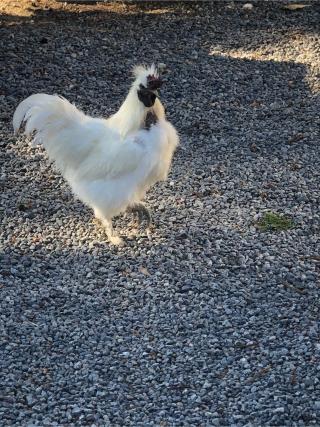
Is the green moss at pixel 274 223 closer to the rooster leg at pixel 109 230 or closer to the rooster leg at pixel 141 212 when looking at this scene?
the rooster leg at pixel 141 212

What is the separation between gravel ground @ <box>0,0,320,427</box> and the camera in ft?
13.2

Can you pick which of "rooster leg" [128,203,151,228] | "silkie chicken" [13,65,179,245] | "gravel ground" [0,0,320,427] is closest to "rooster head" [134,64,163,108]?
"silkie chicken" [13,65,179,245]

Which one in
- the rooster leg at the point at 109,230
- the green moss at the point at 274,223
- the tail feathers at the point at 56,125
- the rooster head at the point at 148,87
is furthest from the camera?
the green moss at the point at 274,223

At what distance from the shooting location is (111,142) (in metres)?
5.14

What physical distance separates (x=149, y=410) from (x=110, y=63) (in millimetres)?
5391

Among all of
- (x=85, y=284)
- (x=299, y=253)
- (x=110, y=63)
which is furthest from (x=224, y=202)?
(x=110, y=63)

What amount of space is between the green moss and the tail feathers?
1539 millimetres

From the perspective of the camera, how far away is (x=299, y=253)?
5258mm

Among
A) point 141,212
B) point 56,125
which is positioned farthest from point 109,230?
point 56,125

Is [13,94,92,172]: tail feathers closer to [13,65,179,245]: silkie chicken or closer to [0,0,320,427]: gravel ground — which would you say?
[13,65,179,245]: silkie chicken

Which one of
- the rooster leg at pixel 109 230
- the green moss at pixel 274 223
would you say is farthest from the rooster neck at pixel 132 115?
the green moss at pixel 274 223

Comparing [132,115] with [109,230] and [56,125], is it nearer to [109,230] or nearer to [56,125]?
[56,125]

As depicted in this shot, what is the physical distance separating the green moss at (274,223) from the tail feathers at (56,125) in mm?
1539

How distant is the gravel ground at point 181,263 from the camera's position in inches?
158
